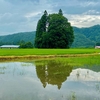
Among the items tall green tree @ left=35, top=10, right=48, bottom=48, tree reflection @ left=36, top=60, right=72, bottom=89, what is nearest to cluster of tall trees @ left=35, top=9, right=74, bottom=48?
tall green tree @ left=35, top=10, right=48, bottom=48

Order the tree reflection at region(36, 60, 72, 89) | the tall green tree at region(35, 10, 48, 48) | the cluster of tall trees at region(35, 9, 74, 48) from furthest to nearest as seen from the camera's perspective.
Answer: the tall green tree at region(35, 10, 48, 48) → the cluster of tall trees at region(35, 9, 74, 48) → the tree reflection at region(36, 60, 72, 89)

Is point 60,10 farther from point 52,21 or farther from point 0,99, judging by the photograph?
point 0,99

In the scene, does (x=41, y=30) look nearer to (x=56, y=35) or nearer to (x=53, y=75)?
(x=56, y=35)

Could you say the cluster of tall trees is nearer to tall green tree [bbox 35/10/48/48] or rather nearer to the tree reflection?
tall green tree [bbox 35/10/48/48]

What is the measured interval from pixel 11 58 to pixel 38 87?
21.3m

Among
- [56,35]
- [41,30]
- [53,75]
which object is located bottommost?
[53,75]

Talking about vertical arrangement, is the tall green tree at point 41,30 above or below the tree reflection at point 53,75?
above

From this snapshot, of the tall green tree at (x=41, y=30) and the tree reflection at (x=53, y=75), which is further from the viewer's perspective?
the tall green tree at (x=41, y=30)

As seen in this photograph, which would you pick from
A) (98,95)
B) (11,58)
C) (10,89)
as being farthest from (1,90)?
(11,58)

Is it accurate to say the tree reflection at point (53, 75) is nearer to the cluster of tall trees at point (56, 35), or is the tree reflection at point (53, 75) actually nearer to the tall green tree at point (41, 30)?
the cluster of tall trees at point (56, 35)

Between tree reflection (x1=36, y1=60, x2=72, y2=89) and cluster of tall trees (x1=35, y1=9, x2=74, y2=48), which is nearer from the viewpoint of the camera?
tree reflection (x1=36, y1=60, x2=72, y2=89)

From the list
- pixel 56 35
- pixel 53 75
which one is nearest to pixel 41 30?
pixel 56 35

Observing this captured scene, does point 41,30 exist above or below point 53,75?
above

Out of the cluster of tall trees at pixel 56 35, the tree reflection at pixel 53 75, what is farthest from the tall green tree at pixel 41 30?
the tree reflection at pixel 53 75
